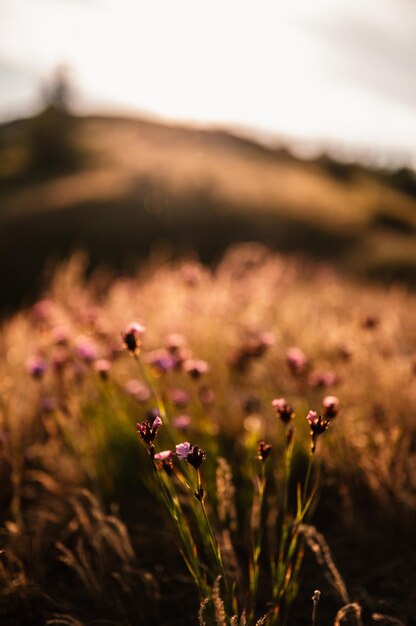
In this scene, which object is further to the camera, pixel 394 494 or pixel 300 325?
pixel 300 325

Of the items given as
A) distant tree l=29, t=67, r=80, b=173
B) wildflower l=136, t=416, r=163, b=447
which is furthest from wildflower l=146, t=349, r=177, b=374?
distant tree l=29, t=67, r=80, b=173

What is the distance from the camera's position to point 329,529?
216cm

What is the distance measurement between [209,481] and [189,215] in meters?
12.0

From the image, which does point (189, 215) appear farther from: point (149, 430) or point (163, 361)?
point (149, 430)

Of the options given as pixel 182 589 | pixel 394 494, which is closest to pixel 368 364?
pixel 394 494

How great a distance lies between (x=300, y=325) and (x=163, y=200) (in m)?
A: 11.2

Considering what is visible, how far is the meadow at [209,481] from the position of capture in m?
1.59

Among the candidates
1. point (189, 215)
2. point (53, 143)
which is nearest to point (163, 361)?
point (189, 215)

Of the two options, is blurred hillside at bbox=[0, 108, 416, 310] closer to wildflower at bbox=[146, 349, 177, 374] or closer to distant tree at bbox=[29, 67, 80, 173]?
distant tree at bbox=[29, 67, 80, 173]

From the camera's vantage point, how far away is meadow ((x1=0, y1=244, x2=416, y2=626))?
159cm

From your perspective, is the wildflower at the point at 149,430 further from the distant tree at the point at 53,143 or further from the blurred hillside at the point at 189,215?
the distant tree at the point at 53,143

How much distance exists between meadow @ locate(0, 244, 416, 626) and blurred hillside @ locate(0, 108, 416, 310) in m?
7.17

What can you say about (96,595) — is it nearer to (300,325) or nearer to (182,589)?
(182,589)

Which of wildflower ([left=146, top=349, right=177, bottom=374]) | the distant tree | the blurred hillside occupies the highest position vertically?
the distant tree
